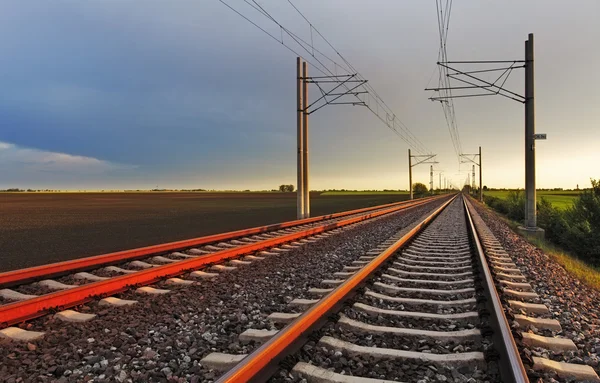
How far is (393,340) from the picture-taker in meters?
4.02

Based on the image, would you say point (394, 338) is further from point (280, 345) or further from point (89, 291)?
point (89, 291)

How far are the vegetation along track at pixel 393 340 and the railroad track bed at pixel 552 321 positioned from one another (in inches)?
0.9

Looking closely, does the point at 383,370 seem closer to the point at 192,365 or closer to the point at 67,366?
the point at 192,365

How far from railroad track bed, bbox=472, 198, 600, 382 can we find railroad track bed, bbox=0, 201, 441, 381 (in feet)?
8.85

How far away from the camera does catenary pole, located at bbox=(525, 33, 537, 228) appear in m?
16.2

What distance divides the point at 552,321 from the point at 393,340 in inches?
81.2

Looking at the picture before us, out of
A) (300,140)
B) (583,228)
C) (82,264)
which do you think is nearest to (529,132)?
(583,228)

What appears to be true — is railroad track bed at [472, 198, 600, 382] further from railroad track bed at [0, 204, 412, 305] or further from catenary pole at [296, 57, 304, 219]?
catenary pole at [296, 57, 304, 219]

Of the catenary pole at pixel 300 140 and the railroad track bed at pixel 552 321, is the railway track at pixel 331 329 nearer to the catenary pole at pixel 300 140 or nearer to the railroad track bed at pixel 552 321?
the railroad track bed at pixel 552 321

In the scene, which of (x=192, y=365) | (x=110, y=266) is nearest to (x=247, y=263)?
(x=110, y=266)

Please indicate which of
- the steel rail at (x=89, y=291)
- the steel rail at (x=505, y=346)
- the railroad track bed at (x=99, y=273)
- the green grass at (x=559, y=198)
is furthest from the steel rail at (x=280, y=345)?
the green grass at (x=559, y=198)

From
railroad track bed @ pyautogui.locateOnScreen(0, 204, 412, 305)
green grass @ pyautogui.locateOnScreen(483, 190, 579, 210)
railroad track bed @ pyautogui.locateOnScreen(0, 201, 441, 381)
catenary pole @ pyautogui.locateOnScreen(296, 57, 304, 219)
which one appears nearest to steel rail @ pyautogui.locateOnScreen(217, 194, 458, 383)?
railroad track bed @ pyautogui.locateOnScreen(0, 201, 441, 381)

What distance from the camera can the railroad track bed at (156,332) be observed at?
361cm

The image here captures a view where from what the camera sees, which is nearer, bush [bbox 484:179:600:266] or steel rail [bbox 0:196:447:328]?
steel rail [bbox 0:196:447:328]
